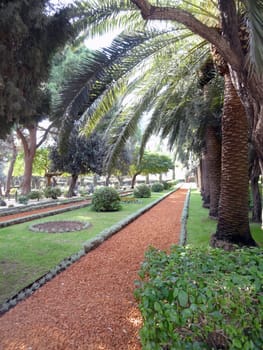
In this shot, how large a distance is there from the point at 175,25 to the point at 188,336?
6.00m

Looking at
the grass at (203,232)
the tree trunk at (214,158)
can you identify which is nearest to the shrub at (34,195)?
the grass at (203,232)

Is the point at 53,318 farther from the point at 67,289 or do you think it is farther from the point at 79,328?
the point at 67,289

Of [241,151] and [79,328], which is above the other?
[241,151]

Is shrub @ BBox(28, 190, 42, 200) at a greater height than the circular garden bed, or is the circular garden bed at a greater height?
shrub @ BBox(28, 190, 42, 200)

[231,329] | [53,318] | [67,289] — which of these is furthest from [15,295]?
[231,329]

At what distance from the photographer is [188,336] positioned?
1.95 m

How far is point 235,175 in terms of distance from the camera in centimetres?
588

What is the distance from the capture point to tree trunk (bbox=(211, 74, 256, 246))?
580 centimetres

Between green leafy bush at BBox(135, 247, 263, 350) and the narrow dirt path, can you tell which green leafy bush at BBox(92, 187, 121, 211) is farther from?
green leafy bush at BBox(135, 247, 263, 350)

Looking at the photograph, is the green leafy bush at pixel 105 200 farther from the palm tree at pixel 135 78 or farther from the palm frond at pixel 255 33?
the palm frond at pixel 255 33

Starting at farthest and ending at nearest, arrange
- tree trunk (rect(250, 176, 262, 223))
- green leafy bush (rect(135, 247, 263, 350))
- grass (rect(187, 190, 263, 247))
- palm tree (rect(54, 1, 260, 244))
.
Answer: tree trunk (rect(250, 176, 262, 223)) < grass (rect(187, 190, 263, 247)) < palm tree (rect(54, 1, 260, 244)) < green leafy bush (rect(135, 247, 263, 350))

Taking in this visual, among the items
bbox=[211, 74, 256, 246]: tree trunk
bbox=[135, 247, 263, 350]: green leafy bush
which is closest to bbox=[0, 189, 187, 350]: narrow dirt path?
bbox=[135, 247, 263, 350]: green leafy bush

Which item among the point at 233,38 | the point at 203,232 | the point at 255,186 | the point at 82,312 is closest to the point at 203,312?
the point at 82,312

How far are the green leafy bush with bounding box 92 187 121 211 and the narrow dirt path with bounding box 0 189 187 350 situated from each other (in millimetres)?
7796
